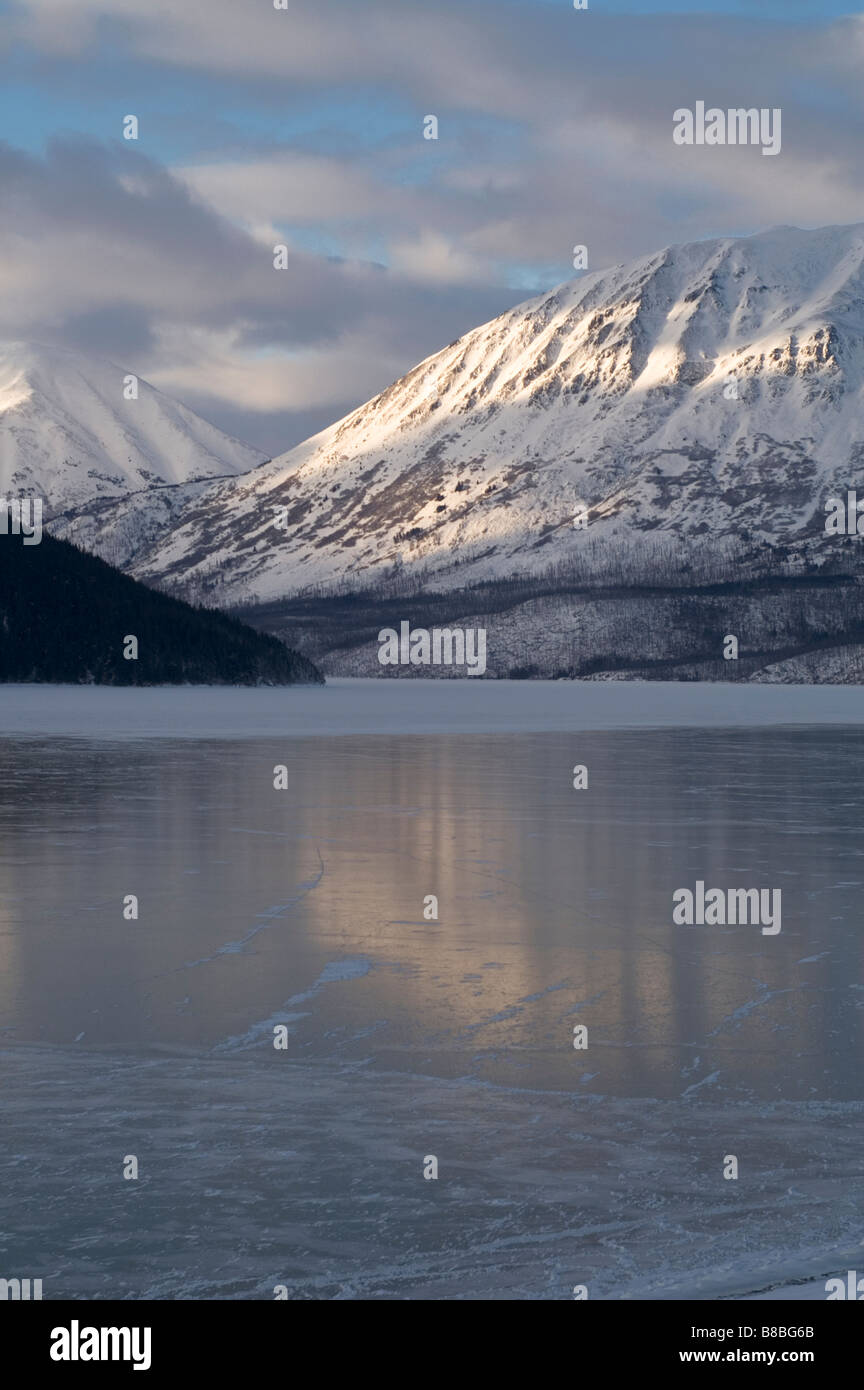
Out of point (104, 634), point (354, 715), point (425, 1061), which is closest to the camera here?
point (425, 1061)

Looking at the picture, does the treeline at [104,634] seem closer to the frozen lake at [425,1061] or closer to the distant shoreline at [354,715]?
the distant shoreline at [354,715]

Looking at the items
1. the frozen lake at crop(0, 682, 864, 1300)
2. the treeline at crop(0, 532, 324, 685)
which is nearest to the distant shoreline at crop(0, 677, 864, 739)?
the treeline at crop(0, 532, 324, 685)

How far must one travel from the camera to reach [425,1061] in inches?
643

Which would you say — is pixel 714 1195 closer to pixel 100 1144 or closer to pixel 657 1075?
pixel 657 1075

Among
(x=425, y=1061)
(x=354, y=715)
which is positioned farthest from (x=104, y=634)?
(x=425, y=1061)

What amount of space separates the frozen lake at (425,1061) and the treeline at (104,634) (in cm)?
14539

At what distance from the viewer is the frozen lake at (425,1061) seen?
38.2 feet

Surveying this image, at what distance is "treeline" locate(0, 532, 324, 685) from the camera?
17725 centimetres

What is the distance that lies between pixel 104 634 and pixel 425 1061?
558ft

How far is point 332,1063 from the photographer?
53.6 ft

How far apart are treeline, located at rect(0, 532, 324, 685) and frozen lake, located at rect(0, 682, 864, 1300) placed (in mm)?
145385

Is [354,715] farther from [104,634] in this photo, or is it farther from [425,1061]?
[104,634]
